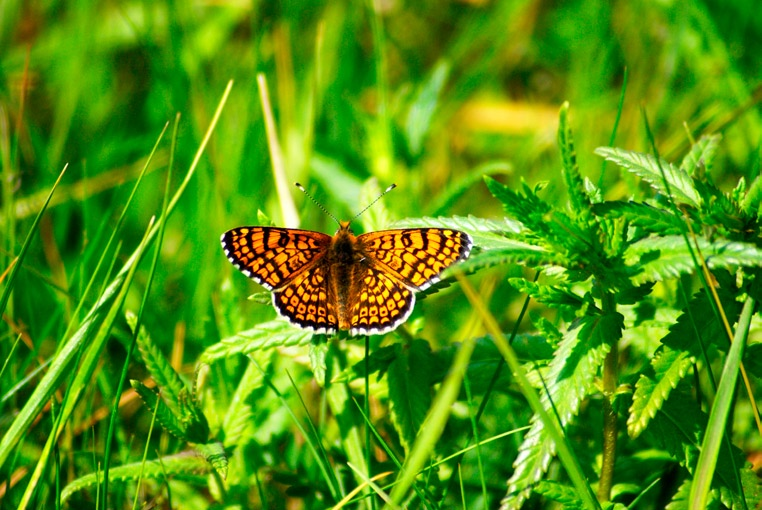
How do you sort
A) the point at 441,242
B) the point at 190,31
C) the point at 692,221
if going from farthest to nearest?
the point at 190,31 → the point at 441,242 → the point at 692,221

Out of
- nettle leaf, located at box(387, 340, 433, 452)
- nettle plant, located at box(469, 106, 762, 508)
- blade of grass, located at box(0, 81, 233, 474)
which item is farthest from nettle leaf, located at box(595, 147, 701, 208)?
blade of grass, located at box(0, 81, 233, 474)

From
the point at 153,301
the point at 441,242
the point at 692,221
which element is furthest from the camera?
the point at 153,301

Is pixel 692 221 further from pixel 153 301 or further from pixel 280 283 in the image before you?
pixel 153 301

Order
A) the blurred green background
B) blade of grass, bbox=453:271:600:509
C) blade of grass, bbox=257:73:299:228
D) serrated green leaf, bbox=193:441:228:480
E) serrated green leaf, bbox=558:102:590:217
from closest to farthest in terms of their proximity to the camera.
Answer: blade of grass, bbox=453:271:600:509 → serrated green leaf, bbox=558:102:590:217 → serrated green leaf, bbox=193:441:228:480 → blade of grass, bbox=257:73:299:228 → the blurred green background

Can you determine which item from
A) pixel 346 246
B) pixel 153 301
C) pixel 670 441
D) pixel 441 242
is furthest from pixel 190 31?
pixel 670 441

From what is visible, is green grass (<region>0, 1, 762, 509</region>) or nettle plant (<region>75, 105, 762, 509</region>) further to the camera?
green grass (<region>0, 1, 762, 509</region>)

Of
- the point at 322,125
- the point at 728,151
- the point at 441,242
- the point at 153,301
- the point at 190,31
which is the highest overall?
the point at 190,31

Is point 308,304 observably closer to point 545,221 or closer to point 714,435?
point 545,221

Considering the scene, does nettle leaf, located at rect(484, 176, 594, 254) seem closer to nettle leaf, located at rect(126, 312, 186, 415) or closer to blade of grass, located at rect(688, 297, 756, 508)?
blade of grass, located at rect(688, 297, 756, 508)
